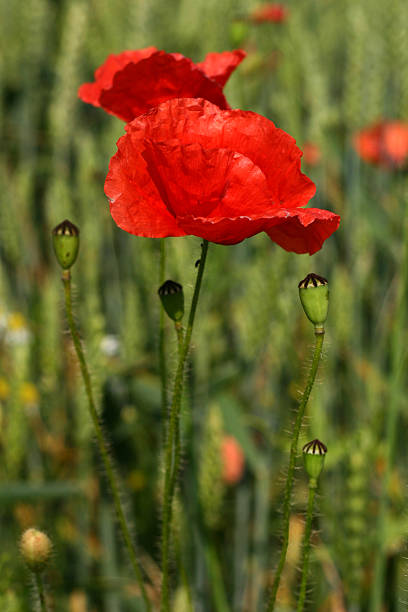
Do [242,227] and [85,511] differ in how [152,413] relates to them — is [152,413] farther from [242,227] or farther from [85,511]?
[242,227]

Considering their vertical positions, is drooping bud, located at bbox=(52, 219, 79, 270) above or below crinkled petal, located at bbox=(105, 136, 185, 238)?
below

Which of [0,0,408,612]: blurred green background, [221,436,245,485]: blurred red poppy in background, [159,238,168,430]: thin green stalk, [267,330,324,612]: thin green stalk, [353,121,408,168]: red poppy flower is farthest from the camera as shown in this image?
[353,121,408,168]: red poppy flower

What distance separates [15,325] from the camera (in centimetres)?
100

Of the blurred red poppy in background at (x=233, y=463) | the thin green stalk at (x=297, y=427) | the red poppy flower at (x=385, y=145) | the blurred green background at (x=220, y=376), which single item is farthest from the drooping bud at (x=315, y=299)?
the red poppy flower at (x=385, y=145)

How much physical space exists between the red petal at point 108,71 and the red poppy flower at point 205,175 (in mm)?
124

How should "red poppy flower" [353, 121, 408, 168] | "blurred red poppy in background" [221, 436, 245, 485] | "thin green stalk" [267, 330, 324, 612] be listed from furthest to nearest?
"red poppy flower" [353, 121, 408, 168] < "blurred red poppy in background" [221, 436, 245, 485] < "thin green stalk" [267, 330, 324, 612]

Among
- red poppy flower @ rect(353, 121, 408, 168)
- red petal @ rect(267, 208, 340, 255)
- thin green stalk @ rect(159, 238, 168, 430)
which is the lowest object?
thin green stalk @ rect(159, 238, 168, 430)

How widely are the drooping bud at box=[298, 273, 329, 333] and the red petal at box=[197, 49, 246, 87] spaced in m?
0.17

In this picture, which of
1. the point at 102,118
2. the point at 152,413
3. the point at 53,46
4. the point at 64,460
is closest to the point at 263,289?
the point at 152,413

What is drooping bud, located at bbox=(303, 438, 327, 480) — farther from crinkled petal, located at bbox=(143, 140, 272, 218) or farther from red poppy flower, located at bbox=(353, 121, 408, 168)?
red poppy flower, located at bbox=(353, 121, 408, 168)

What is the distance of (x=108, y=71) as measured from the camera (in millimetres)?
506

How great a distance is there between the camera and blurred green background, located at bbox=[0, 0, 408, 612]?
0.78 meters

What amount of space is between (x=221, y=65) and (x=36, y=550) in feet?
1.01

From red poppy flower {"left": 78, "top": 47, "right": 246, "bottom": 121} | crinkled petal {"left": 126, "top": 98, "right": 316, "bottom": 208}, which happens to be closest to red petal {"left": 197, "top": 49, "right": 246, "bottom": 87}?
red poppy flower {"left": 78, "top": 47, "right": 246, "bottom": 121}
